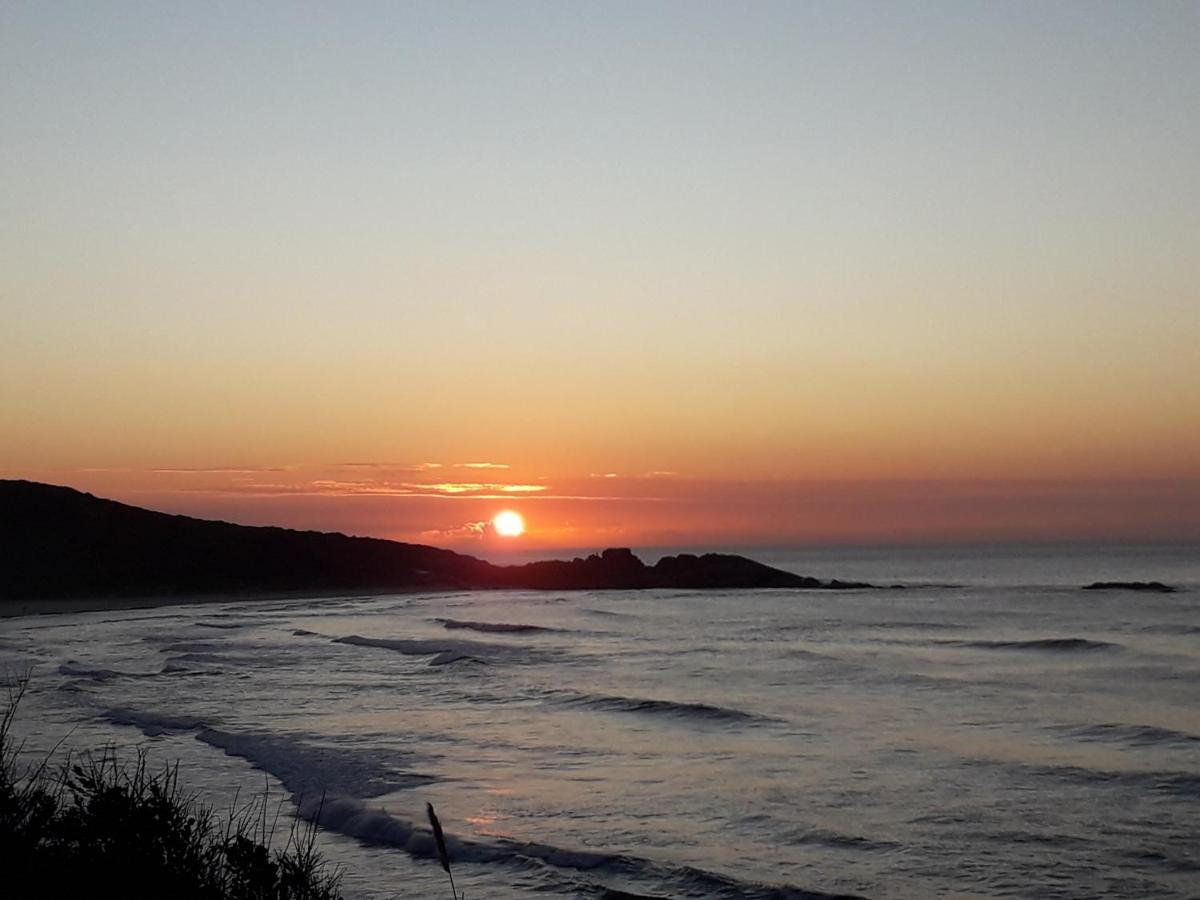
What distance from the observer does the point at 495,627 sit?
43.7 metres

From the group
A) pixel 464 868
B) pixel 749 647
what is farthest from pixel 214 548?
pixel 464 868

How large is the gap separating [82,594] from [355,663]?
156ft

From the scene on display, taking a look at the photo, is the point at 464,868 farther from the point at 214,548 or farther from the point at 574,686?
the point at 214,548

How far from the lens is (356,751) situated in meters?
16.5

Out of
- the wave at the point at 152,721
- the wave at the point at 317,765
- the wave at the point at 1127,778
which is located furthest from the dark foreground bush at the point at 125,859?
the wave at the point at 152,721

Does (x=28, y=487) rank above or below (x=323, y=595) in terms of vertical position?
above

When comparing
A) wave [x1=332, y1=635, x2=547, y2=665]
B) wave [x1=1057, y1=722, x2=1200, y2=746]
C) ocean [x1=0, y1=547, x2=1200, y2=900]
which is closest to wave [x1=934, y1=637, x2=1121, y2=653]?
ocean [x1=0, y1=547, x2=1200, y2=900]

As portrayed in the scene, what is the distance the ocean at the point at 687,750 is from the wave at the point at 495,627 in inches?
131

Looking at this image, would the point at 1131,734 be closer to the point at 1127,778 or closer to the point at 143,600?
the point at 1127,778

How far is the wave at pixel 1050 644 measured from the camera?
3419cm

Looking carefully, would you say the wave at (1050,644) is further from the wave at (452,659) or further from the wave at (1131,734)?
the wave at (1131,734)

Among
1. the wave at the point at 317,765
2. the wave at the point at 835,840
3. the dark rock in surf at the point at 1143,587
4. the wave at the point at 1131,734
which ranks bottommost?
the wave at the point at 317,765

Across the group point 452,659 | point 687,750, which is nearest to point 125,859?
point 687,750

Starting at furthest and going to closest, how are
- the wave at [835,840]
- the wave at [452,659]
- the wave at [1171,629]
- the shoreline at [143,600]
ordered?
the shoreline at [143,600]
the wave at [1171,629]
the wave at [452,659]
the wave at [835,840]
